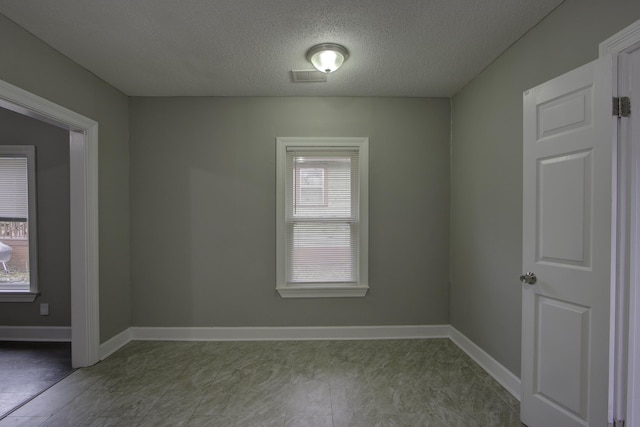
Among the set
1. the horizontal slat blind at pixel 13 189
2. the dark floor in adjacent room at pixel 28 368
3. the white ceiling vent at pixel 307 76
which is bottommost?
the dark floor in adjacent room at pixel 28 368

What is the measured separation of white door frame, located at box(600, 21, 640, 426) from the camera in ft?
4.94

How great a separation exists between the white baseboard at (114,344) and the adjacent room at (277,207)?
2cm

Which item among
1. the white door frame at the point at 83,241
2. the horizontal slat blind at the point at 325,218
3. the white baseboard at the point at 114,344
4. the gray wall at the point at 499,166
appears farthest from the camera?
the horizontal slat blind at the point at 325,218

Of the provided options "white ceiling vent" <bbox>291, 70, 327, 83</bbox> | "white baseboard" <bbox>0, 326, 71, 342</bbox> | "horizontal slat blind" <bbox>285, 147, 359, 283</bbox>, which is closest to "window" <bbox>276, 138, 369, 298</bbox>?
"horizontal slat blind" <bbox>285, 147, 359, 283</bbox>

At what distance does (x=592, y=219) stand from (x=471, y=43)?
1552 millimetres

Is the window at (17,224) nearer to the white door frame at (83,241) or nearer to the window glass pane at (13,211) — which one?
the window glass pane at (13,211)

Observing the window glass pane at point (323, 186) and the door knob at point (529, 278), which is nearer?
the door knob at point (529, 278)

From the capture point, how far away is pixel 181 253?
3416mm

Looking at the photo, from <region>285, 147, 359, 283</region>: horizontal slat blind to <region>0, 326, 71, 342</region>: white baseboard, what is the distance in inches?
100

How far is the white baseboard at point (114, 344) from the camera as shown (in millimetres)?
2975

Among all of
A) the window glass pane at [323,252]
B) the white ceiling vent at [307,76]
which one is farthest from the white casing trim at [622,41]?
the window glass pane at [323,252]

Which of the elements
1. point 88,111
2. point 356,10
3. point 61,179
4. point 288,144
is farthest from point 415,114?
point 61,179

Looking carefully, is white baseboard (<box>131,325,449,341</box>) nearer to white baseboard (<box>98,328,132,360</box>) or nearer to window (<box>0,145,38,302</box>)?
white baseboard (<box>98,328,132,360</box>)

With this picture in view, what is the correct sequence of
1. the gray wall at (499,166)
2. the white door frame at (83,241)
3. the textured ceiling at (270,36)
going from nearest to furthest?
1. the gray wall at (499,166)
2. the textured ceiling at (270,36)
3. the white door frame at (83,241)
